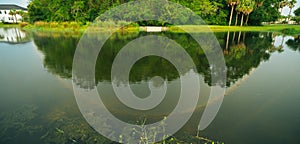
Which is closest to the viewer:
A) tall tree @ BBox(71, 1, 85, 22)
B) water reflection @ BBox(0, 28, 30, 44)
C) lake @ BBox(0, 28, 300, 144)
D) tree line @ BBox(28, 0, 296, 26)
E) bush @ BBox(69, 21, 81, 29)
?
lake @ BBox(0, 28, 300, 144)

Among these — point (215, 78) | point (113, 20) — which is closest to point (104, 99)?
point (215, 78)

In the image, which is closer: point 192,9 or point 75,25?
point 75,25

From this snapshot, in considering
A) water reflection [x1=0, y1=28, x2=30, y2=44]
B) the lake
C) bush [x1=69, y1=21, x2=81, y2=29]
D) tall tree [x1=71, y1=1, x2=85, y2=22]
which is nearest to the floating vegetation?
the lake

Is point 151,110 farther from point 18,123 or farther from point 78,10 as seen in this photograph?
point 78,10

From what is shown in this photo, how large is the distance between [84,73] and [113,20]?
33.0m

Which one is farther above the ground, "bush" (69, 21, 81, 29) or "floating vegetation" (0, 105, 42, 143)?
"bush" (69, 21, 81, 29)

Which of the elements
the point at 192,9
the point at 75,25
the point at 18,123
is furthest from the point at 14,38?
the point at 192,9

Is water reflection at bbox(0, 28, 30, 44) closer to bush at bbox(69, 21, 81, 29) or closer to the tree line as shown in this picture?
bush at bbox(69, 21, 81, 29)

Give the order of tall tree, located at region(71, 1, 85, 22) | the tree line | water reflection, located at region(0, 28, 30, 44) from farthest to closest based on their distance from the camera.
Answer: the tree line, tall tree, located at region(71, 1, 85, 22), water reflection, located at region(0, 28, 30, 44)

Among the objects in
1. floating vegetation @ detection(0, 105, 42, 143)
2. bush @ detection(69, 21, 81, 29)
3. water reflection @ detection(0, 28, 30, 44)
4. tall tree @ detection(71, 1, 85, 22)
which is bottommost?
floating vegetation @ detection(0, 105, 42, 143)

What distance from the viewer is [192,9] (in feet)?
163

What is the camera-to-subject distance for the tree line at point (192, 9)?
4799cm

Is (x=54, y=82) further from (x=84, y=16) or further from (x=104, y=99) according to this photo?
(x=84, y=16)

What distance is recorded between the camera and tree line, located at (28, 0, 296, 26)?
4799 centimetres
